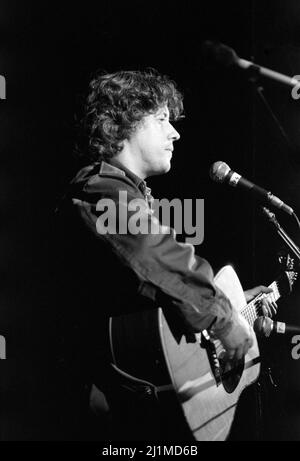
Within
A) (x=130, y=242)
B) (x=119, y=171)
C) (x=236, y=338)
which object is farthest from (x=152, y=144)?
(x=236, y=338)

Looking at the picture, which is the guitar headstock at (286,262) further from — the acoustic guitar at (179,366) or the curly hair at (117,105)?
the curly hair at (117,105)

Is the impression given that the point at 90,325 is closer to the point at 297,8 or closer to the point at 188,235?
the point at 188,235

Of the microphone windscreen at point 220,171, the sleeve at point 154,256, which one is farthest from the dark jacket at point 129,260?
the microphone windscreen at point 220,171

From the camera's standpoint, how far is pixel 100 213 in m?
Answer: 1.51

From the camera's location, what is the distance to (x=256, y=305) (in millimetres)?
2148

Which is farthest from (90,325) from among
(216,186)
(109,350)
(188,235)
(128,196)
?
(216,186)

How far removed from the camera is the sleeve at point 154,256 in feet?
4.78

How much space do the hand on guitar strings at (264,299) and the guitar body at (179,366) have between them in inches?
19.5

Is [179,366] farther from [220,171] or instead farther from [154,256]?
[220,171]

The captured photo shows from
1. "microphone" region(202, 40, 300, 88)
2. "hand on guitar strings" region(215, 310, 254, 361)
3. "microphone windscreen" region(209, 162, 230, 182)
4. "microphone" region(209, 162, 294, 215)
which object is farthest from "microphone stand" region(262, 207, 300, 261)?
"microphone" region(202, 40, 300, 88)

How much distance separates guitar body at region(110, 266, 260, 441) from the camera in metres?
1.50

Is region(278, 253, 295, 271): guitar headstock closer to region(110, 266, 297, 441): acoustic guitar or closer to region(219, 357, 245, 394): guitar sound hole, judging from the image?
region(219, 357, 245, 394): guitar sound hole

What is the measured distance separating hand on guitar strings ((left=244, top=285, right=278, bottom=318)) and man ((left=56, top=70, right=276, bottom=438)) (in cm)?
50
